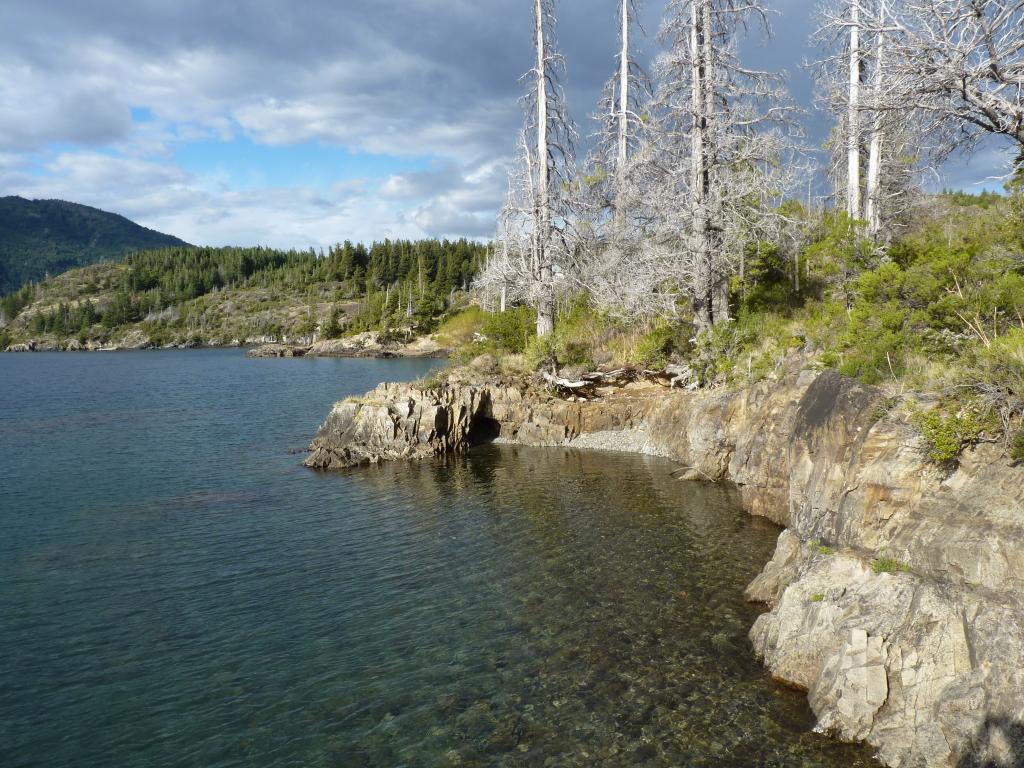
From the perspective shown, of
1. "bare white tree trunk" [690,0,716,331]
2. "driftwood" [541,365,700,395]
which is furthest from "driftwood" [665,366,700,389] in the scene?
"bare white tree trunk" [690,0,716,331]

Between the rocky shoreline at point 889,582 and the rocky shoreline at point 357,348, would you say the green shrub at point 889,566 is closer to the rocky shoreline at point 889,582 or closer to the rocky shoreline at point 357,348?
the rocky shoreline at point 889,582

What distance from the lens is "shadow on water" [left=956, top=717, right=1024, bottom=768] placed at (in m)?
6.71

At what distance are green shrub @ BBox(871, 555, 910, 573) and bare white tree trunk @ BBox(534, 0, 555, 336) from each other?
2356 centimetres

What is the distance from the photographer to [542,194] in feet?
105

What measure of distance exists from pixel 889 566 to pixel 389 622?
28.7ft

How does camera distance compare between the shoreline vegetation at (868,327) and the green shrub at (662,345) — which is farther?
the green shrub at (662,345)

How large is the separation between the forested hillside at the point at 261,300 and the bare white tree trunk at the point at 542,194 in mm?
88409

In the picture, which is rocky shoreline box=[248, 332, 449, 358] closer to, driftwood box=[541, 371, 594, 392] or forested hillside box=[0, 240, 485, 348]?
forested hillside box=[0, 240, 485, 348]

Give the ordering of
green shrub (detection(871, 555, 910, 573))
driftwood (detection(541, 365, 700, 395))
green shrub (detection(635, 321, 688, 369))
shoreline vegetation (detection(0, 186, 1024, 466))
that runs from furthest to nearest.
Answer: driftwood (detection(541, 365, 700, 395)) → green shrub (detection(635, 321, 688, 369)) → shoreline vegetation (detection(0, 186, 1024, 466)) → green shrub (detection(871, 555, 910, 573))

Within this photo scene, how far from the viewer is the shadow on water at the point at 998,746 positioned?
22.0ft

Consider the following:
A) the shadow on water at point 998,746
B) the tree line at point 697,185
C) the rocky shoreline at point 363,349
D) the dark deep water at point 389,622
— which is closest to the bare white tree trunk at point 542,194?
the tree line at point 697,185

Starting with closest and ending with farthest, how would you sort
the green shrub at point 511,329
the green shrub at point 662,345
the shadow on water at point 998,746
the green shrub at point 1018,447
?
the shadow on water at point 998,746, the green shrub at point 1018,447, the green shrub at point 662,345, the green shrub at point 511,329

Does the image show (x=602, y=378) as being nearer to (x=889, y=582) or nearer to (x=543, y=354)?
(x=543, y=354)

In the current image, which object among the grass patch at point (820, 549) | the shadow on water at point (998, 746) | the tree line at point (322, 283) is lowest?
the shadow on water at point (998, 746)
